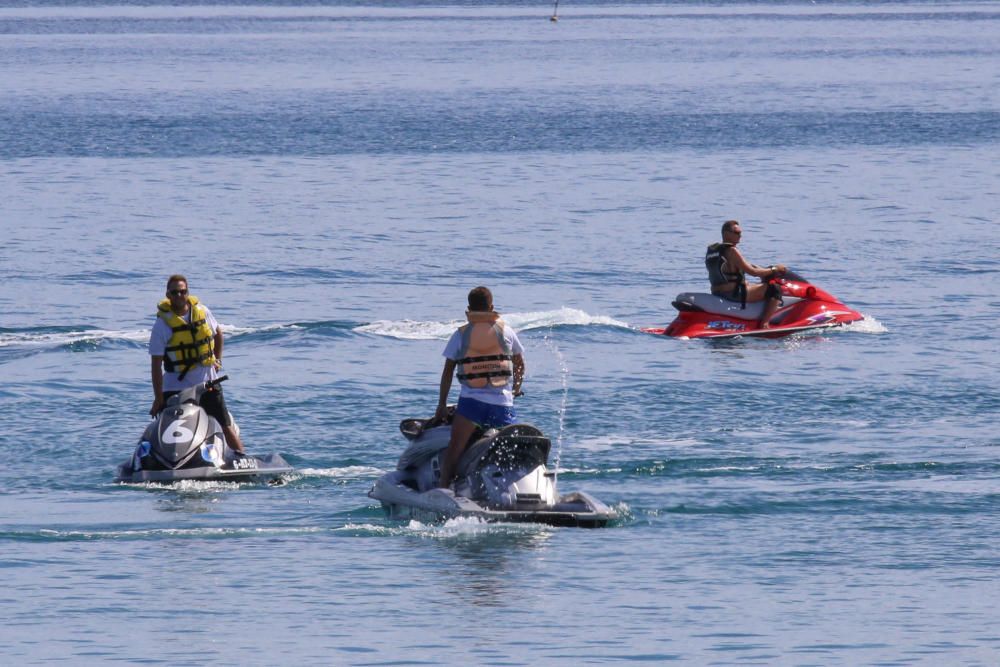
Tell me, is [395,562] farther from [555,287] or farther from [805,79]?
[805,79]

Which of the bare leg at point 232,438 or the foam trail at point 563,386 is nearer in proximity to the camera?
the bare leg at point 232,438

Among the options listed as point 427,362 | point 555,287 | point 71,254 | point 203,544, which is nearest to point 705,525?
point 203,544

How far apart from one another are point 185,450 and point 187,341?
1.09 metres

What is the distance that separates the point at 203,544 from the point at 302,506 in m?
1.57

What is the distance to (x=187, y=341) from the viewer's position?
19062mm

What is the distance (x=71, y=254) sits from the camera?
39500 mm

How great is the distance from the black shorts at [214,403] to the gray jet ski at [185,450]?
0.19 ft

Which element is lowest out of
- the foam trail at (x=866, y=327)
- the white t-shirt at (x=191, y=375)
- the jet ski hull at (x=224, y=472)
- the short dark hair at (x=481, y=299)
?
the jet ski hull at (x=224, y=472)

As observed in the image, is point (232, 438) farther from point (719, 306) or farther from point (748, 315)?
point (748, 315)

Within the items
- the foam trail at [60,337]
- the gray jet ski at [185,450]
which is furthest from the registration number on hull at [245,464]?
the foam trail at [60,337]

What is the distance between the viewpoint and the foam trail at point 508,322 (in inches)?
1161

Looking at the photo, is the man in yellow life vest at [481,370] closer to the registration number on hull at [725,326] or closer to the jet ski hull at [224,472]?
the jet ski hull at [224,472]

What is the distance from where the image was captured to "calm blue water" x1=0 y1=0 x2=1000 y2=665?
50.6ft

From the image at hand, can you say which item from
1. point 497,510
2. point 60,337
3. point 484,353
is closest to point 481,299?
point 484,353
